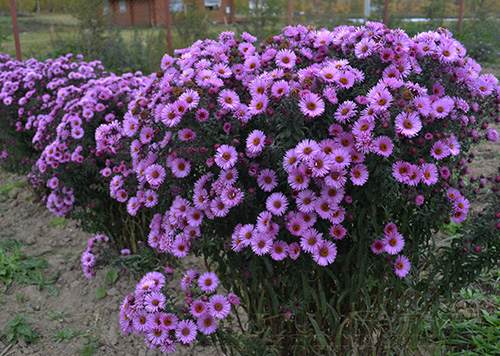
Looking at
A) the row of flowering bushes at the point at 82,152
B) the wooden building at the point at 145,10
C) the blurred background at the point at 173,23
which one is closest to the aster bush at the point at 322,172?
the row of flowering bushes at the point at 82,152

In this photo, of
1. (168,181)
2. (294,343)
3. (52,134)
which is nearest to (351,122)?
(168,181)

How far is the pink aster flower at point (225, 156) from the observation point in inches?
62.0

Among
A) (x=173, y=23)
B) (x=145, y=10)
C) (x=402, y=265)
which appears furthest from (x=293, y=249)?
(x=145, y=10)

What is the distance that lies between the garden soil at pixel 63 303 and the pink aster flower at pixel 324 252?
3.57ft

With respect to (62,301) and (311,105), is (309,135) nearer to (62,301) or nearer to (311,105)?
(311,105)

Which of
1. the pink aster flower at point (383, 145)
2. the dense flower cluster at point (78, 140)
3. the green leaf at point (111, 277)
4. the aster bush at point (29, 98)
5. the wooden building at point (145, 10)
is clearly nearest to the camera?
the pink aster flower at point (383, 145)

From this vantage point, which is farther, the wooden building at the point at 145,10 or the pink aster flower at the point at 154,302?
the wooden building at the point at 145,10

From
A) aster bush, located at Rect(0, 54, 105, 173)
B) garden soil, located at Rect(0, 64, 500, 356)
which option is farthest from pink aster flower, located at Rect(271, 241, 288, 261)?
aster bush, located at Rect(0, 54, 105, 173)

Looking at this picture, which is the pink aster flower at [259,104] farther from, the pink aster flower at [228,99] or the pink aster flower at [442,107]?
the pink aster flower at [442,107]

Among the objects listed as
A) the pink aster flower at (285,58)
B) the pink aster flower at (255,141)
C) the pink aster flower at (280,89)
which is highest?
the pink aster flower at (285,58)

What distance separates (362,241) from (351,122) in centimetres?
38

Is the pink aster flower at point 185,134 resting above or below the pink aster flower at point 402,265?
above

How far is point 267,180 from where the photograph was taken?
1.62 metres

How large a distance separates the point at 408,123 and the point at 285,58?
540mm
